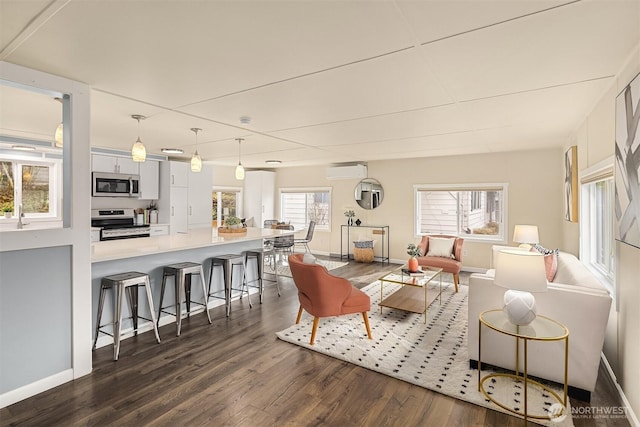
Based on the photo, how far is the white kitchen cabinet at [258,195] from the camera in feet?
28.7

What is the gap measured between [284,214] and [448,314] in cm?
597

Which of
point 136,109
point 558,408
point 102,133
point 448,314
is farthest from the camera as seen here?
point 102,133

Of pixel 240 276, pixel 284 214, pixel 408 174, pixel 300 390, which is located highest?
pixel 408 174

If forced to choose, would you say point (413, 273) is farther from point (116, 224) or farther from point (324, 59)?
point (116, 224)

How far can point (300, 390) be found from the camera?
2.41m

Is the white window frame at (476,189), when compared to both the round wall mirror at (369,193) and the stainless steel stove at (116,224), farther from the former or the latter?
the stainless steel stove at (116,224)

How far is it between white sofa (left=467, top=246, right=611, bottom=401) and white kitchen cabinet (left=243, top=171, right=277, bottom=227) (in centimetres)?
677

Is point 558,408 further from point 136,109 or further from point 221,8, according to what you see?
point 136,109

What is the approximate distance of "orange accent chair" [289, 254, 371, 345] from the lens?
121 inches

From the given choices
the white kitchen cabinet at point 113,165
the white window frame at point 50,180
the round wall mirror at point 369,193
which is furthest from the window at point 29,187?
the round wall mirror at point 369,193

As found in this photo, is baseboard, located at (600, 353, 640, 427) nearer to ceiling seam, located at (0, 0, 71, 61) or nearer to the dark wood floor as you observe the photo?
the dark wood floor

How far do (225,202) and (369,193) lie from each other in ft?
13.1

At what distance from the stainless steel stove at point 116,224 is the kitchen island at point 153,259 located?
2.14 meters

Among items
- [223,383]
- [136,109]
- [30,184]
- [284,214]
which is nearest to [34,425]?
[223,383]
